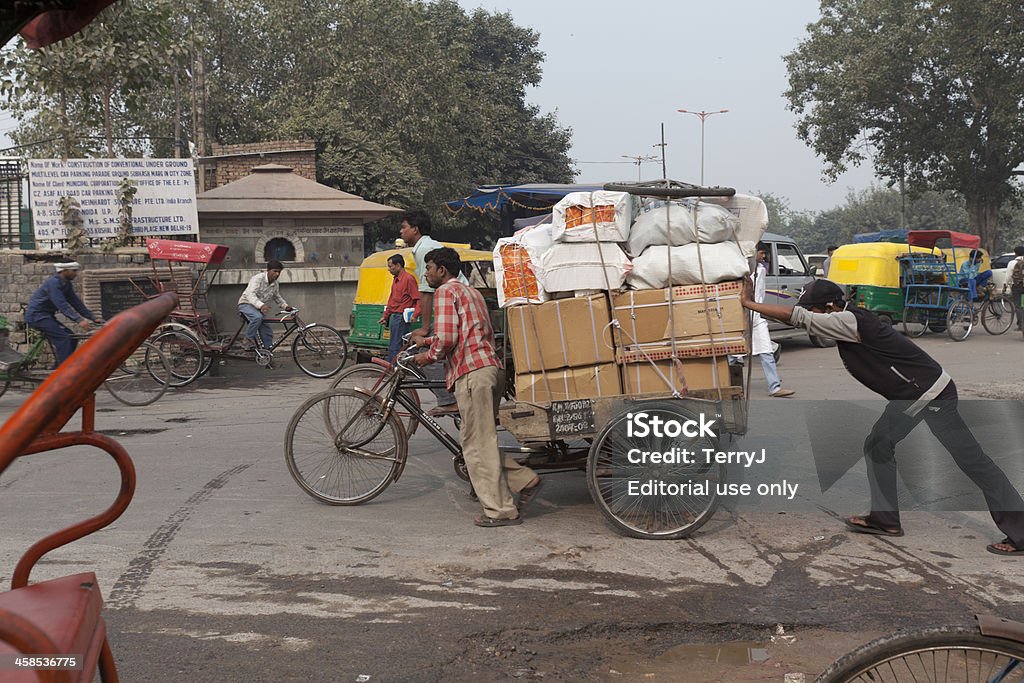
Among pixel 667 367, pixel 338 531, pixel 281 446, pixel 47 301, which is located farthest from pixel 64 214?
pixel 667 367

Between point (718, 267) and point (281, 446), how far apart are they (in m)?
4.56

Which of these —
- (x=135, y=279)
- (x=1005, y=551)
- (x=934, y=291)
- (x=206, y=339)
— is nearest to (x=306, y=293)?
(x=135, y=279)

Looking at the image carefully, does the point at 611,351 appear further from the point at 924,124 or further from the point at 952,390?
the point at 924,124

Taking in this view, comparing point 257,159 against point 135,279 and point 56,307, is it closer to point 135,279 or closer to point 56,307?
point 135,279

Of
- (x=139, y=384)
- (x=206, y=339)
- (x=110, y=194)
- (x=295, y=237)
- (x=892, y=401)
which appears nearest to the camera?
(x=892, y=401)

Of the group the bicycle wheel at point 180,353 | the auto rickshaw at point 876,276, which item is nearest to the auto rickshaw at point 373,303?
the bicycle wheel at point 180,353

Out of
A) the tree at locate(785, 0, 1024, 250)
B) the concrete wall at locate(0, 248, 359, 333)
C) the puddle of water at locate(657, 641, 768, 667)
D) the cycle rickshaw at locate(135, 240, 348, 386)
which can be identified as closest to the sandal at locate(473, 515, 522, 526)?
the puddle of water at locate(657, 641, 768, 667)

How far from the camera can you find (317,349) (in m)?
14.0

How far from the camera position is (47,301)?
1081 centimetres

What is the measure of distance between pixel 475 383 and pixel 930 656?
3.79m

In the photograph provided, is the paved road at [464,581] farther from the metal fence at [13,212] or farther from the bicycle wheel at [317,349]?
the metal fence at [13,212]

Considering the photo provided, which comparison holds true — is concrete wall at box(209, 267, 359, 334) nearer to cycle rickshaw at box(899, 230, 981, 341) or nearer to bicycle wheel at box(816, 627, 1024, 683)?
cycle rickshaw at box(899, 230, 981, 341)

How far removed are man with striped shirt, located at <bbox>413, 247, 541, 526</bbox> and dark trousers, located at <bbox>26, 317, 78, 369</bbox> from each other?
21.8 feet

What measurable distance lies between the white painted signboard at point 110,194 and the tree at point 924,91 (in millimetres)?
25609
